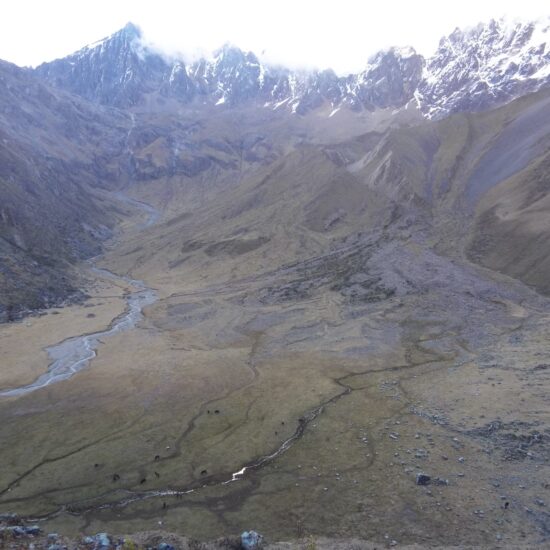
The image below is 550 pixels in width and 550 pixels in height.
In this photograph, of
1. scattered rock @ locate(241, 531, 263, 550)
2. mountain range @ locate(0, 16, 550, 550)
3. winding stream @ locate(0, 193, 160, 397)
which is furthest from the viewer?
winding stream @ locate(0, 193, 160, 397)

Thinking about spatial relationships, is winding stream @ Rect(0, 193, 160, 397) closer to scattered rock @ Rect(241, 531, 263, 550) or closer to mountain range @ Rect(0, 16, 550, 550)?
mountain range @ Rect(0, 16, 550, 550)

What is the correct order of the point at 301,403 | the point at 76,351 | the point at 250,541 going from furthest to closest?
the point at 76,351 → the point at 301,403 → the point at 250,541

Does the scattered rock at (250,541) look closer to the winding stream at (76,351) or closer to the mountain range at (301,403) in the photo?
the mountain range at (301,403)

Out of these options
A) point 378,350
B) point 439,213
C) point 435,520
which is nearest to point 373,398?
point 378,350

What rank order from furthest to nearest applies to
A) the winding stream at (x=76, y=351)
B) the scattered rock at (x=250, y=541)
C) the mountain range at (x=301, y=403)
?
the winding stream at (x=76, y=351)
the mountain range at (x=301, y=403)
the scattered rock at (x=250, y=541)

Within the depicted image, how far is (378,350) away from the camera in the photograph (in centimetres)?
9794

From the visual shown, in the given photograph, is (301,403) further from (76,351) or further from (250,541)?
(76,351)

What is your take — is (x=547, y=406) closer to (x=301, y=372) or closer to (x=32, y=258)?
(x=301, y=372)

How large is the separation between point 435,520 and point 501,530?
529cm

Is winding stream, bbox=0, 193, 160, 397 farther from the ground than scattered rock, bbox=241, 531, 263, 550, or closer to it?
closer to it

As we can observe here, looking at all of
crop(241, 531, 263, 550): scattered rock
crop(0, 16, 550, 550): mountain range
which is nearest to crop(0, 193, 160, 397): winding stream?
crop(0, 16, 550, 550): mountain range

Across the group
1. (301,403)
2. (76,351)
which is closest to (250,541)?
(301,403)

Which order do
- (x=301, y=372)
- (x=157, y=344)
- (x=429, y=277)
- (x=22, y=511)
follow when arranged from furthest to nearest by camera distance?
(x=429, y=277) → (x=157, y=344) → (x=301, y=372) → (x=22, y=511)

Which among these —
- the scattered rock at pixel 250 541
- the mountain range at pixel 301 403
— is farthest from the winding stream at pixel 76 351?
the scattered rock at pixel 250 541
